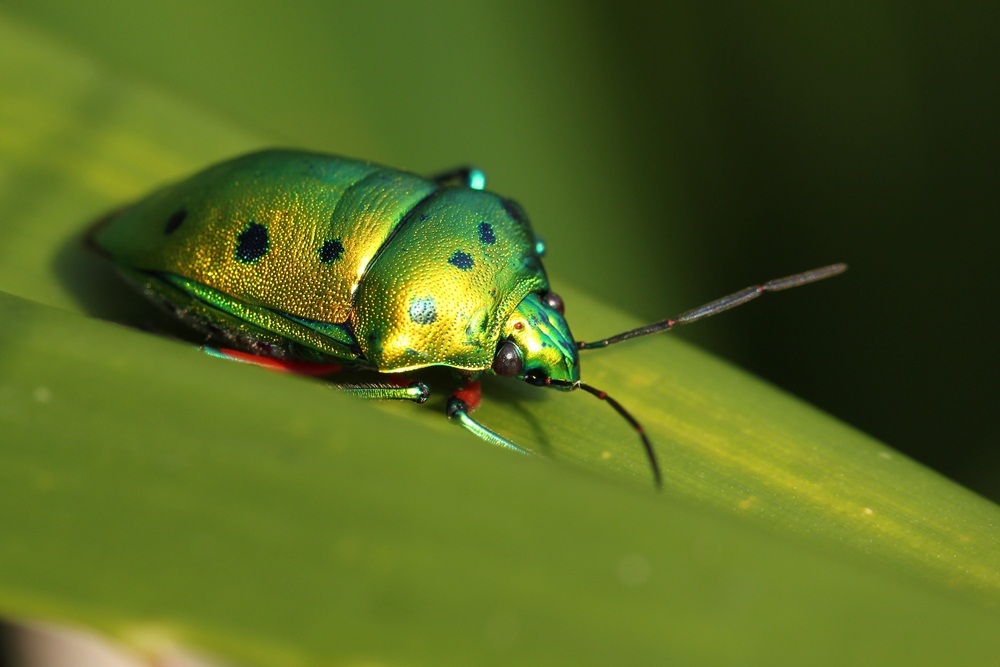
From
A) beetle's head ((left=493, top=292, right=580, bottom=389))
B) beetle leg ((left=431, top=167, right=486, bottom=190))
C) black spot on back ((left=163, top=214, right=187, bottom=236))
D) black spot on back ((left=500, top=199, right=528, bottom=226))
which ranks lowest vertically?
beetle's head ((left=493, top=292, right=580, bottom=389))

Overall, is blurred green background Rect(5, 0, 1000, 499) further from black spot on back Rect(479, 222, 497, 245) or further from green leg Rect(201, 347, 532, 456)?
green leg Rect(201, 347, 532, 456)

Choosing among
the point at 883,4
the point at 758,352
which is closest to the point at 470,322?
the point at 758,352

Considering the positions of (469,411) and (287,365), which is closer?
(469,411)

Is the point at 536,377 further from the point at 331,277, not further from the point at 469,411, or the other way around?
the point at 331,277

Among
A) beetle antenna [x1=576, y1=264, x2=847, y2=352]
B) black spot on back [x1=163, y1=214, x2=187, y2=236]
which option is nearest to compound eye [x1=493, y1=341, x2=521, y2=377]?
beetle antenna [x1=576, y1=264, x2=847, y2=352]

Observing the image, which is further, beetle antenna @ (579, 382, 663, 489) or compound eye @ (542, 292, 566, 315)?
compound eye @ (542, 292, 566, 315)

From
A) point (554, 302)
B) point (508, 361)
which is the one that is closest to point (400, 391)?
point (508, 361)

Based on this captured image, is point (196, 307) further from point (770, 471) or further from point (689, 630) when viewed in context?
point (689, 630)
